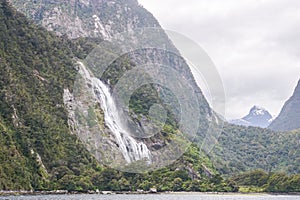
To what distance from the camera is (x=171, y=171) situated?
98.6 meters

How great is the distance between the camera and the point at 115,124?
110m

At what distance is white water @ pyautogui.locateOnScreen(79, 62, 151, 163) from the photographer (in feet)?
341

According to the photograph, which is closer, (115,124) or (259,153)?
(115,124)

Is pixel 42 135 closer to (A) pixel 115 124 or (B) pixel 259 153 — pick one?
(A) pixel 115 124

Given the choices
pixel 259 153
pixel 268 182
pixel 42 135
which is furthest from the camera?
pixel 259 153

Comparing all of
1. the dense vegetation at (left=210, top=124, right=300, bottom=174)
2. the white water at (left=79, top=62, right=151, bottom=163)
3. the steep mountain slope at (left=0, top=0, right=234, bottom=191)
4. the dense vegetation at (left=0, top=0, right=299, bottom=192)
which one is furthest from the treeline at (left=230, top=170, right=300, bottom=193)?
the dense vegetation at (left=210, top=124, right=300, bottom=174)

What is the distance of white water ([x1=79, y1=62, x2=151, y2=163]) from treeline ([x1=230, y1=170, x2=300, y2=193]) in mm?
19401

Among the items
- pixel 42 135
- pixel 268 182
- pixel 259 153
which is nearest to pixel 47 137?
pixel 42 135

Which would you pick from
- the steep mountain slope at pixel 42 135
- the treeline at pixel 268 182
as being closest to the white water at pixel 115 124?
the steep mountain slope at pixel 42 135

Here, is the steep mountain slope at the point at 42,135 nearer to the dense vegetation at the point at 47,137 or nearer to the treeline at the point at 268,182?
the dense vegetation at the point at 47,137

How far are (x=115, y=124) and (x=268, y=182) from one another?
32653mm

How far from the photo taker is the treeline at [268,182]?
9450cm

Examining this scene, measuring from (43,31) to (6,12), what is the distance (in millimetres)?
15676

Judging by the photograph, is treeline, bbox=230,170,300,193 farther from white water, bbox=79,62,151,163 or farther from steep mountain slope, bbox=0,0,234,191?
white water, bbox=79,62,151,163
